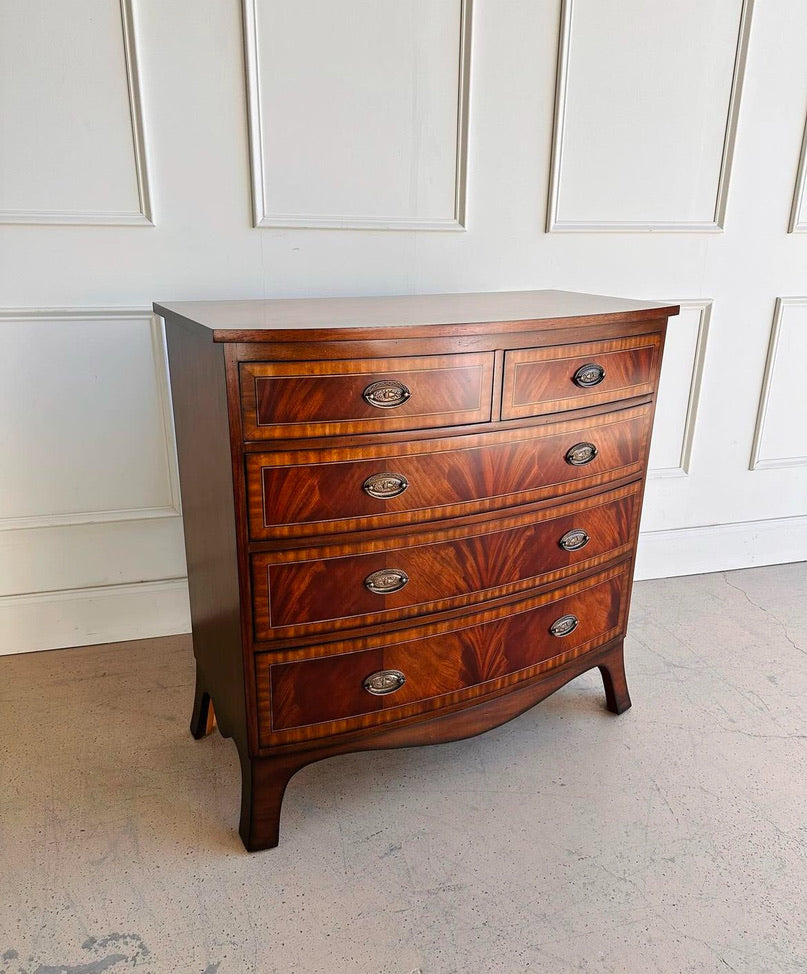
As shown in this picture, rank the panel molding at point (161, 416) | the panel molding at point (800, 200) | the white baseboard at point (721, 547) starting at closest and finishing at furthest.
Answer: the panel molding at point (161, 416)
the panel molding at point (800, 200)
the white baseboard at point (721, 547)

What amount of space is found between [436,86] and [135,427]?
1206 mm

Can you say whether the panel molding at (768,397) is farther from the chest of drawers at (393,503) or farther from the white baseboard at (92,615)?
the white baseboard at (92,615)

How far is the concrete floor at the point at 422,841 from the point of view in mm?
1240

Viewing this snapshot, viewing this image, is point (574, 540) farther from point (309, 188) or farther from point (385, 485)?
point (309, 188)

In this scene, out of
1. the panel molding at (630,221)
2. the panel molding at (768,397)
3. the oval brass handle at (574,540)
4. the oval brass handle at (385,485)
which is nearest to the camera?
the oval brass handle at (385,485)

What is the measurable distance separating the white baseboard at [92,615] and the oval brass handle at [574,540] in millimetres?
1141

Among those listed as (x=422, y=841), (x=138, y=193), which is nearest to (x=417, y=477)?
(x=422, y=841)

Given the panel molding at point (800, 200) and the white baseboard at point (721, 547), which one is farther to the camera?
the white baseboard at point (721, 547)

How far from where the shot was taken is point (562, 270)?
2.24 meters

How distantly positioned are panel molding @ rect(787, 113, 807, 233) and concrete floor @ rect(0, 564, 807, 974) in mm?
1441

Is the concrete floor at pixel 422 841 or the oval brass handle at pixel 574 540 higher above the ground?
the oval brass handle at pixel 574 540

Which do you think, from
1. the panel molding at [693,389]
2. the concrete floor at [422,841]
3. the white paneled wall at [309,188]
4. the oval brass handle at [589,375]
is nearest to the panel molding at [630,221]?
the white paneled wall at [309,188]

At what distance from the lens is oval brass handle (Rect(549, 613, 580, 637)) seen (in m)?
1.64

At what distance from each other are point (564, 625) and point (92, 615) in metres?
1.32
